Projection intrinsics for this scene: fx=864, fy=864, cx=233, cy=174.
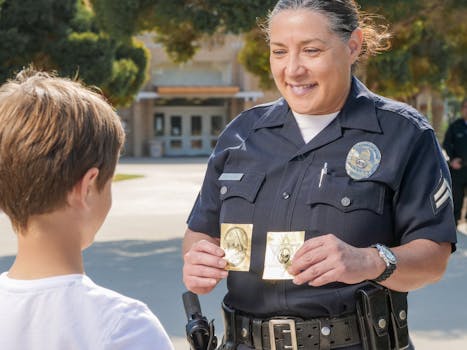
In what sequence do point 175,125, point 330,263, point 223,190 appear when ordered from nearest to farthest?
1. point 330,263
2. point 223,190
3. point 175,125

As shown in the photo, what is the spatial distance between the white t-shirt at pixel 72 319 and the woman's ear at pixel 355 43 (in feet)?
4.09

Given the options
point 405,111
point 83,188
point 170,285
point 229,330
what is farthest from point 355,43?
point 170,285

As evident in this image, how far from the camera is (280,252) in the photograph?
7.72 ft

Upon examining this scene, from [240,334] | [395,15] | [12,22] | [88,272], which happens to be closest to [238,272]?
[240,334]

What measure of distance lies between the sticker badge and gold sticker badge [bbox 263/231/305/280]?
244mm

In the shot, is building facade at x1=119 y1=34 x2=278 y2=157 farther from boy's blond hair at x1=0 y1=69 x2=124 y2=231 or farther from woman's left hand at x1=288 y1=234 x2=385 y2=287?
boy's blond hair at x1=0 y1=69 x2=124 y2=231

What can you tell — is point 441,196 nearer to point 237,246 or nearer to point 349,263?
point 349,263

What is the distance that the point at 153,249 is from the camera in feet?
32.9

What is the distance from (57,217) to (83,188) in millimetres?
80

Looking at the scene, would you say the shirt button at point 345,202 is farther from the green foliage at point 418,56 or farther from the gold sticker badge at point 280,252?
the green foliage at point 418,56

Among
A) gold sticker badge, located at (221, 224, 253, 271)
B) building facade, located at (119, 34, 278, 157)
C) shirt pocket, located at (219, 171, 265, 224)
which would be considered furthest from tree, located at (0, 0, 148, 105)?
building facade, located at (119, 34, 278, 157)

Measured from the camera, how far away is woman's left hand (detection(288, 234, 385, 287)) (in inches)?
86.4

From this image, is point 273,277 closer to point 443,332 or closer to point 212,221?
point 212,221

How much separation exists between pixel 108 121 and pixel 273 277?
2.69ft
